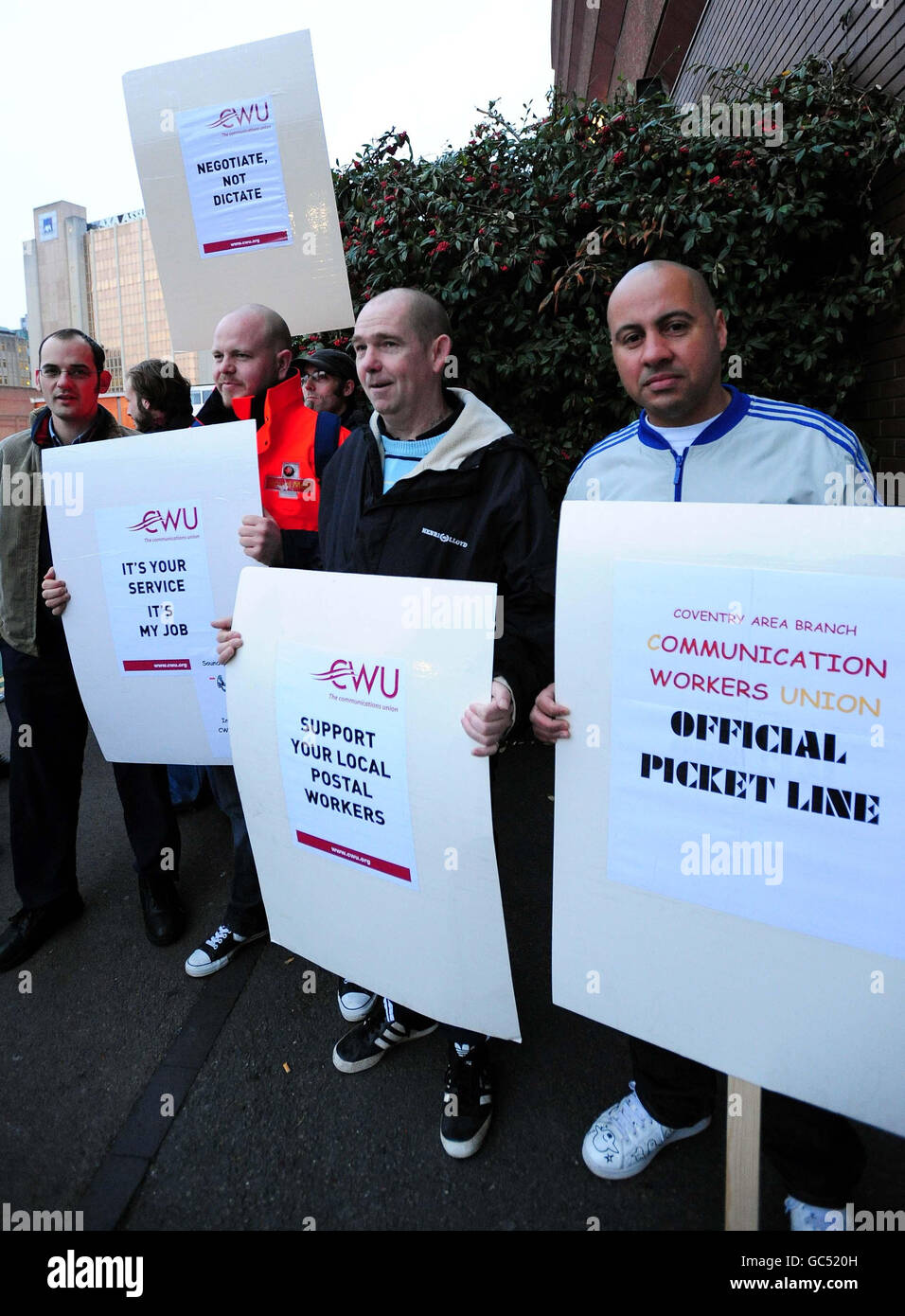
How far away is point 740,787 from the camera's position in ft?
4.35

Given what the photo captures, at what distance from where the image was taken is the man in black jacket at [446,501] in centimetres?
185

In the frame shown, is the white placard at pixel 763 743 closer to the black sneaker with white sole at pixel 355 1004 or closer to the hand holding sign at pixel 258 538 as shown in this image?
the hand holding sign at pixel 258 538

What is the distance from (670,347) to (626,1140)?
1971 mm

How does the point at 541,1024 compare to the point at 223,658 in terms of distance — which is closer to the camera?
the point at 223,658

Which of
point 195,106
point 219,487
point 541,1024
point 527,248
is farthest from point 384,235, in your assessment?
point 541,1024

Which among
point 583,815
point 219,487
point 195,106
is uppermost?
point 195,106

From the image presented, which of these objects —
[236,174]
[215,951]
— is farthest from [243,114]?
[215,951]

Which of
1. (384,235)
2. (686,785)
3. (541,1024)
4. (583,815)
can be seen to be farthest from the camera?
(384,235)

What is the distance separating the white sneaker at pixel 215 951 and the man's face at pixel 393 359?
2.00 m

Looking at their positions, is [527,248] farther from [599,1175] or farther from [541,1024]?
[599,1175]

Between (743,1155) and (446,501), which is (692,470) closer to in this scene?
(446,501)

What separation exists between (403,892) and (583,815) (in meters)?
0.50

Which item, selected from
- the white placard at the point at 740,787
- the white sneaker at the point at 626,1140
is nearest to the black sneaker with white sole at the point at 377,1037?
the white sneaker at the point at 626,1140

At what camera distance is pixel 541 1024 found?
Result: 7.95 feet
